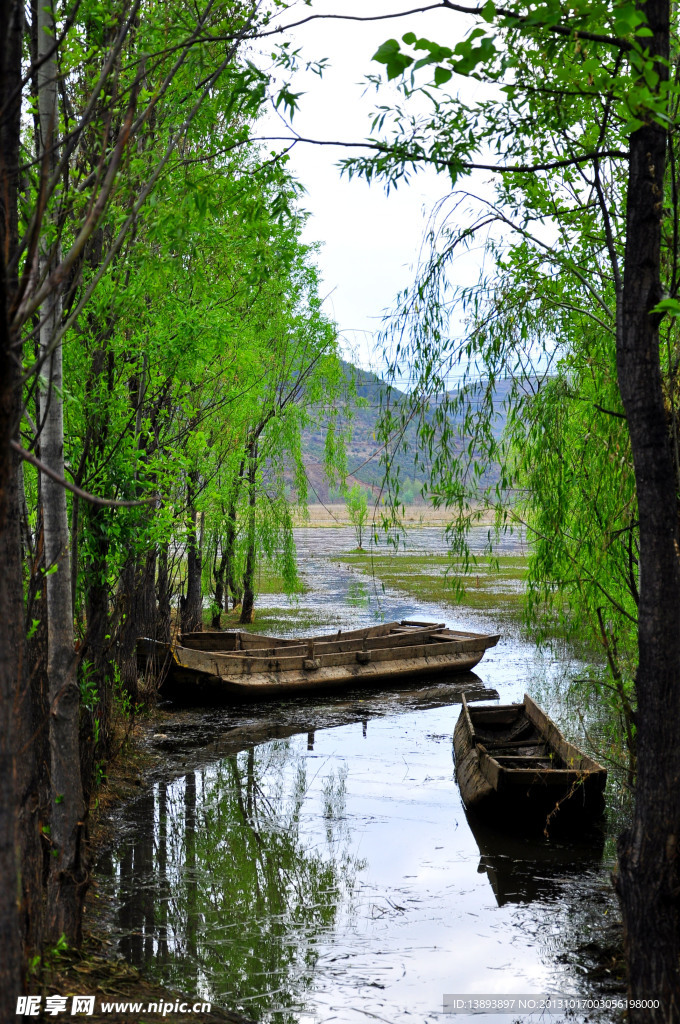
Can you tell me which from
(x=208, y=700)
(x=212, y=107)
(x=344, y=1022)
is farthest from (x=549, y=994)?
(x=208, y=700)

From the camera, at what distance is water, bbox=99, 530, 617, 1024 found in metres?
6.73

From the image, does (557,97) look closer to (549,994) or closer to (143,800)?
(549,994)

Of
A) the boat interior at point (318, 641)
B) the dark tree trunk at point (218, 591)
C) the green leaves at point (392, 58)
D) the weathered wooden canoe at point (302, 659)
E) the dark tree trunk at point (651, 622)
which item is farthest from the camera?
the dark tree trunk at point (218, 591)

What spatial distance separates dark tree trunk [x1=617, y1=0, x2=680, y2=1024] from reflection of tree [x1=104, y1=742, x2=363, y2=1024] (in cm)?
289

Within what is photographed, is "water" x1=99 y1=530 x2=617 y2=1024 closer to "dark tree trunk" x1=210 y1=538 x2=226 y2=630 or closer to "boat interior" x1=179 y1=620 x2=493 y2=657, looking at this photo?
"boat interior" x1=179 y1=620 x2=493 y2=657

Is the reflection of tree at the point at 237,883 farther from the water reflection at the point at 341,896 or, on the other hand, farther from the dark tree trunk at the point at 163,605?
the dark tree trunk at the point at 163,605

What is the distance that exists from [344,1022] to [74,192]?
5.66 metres

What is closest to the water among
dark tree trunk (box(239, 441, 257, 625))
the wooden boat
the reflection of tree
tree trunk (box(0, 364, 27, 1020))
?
the reflection of tree

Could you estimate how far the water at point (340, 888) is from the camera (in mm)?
6727

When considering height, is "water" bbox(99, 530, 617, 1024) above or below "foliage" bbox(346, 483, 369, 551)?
below

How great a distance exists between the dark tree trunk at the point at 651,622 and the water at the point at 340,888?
2128mm

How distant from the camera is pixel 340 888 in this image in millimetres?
8461

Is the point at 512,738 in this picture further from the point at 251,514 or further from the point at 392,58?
the point at 392,58

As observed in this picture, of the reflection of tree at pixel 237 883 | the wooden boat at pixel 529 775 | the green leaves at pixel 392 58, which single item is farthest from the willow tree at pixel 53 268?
the wooden boat at pixel 529 775
